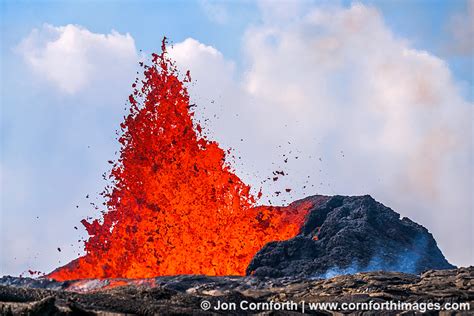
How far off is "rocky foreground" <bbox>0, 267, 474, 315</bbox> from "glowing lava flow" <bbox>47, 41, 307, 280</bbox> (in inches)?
187

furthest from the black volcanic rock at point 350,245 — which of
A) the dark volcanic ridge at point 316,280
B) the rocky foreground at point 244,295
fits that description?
the rocky foreground at point 244,295

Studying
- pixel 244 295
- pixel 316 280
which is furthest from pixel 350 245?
pixel 244 295

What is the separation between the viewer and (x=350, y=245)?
31.1m

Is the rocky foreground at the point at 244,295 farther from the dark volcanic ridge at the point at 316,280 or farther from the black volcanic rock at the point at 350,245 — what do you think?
the black volcanic rock at the point at 350,245

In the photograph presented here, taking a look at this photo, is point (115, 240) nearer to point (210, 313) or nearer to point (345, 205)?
point (345, 205)

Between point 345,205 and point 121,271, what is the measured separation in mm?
11713

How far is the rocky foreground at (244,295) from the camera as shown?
15.6 m

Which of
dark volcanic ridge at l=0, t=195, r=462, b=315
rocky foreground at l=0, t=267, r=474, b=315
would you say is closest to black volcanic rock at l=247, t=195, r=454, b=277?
dark volcanic ridge at l=0, t=195, r=462, b=315

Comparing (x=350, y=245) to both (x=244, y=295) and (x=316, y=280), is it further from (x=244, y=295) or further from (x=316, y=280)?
(x=244, y=295)

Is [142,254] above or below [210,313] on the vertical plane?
above

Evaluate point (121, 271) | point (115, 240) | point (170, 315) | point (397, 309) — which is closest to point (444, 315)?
point (397, 309)

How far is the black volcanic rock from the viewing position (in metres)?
29.5

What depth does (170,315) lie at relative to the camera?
15.3m

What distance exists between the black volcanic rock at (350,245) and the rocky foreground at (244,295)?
3.37 metres
